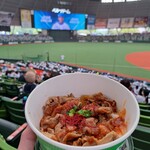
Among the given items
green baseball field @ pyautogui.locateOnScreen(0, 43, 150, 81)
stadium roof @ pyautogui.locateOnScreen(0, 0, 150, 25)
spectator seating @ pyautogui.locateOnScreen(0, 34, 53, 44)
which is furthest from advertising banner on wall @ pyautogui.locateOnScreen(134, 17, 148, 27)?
green baseball field @ pyautogui.locateOnScreen(0, 43, 150, 81)

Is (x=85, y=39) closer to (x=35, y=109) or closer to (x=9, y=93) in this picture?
(x=9, y=93)

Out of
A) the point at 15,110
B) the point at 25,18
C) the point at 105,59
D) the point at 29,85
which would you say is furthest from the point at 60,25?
the point at 15,110

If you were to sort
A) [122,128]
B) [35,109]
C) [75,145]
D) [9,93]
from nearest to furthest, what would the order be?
[75,145], [122,128], [35,109], [9,93]

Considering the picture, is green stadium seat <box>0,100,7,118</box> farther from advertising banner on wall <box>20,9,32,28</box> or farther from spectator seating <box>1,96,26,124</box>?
advertising banner on wall <box>20,9,32,28</box>

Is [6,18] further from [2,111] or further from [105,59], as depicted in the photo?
[2,111]

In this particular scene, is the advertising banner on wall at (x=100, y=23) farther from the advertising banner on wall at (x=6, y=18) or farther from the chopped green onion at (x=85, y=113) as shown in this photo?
the chopped green onion at (x=85, y=113)

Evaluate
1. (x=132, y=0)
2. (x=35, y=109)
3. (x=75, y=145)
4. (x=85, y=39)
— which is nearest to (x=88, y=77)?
(x=35, y=109)
